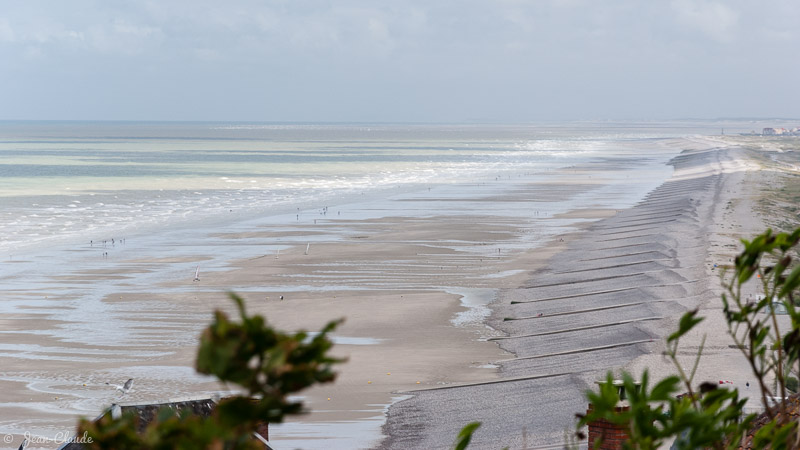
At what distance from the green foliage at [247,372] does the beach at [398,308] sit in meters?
5.44

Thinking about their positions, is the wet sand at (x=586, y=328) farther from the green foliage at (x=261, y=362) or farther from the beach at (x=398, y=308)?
the green foliage at (x=261, y=362)

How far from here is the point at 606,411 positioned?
3145mm

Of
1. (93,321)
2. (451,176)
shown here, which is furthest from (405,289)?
(451,176)

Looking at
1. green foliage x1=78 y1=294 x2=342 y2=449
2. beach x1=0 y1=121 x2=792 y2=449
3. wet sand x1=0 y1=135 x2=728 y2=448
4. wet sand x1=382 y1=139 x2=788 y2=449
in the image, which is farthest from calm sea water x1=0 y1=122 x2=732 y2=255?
green foliage x1=78 y1=294 x2=342 y2=449

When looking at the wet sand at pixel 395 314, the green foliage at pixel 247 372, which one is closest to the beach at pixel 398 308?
the wet sand at pixel 395 314

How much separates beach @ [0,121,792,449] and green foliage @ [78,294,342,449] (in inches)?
214

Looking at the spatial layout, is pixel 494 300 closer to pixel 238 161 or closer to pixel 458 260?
pixel 458 260

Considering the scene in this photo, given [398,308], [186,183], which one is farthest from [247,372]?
[186,183]

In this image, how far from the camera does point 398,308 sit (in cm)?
2752

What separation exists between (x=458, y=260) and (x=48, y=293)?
1485 cm

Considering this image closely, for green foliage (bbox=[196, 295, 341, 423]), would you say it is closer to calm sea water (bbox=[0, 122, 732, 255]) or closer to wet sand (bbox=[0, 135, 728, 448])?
wet sand (bbox=[0, 135, 728, 448])

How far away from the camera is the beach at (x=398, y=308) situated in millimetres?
17750

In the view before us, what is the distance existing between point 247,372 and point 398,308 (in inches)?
991

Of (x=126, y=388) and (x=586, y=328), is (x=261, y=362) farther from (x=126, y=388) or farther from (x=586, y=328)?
(x=586, y=328)
